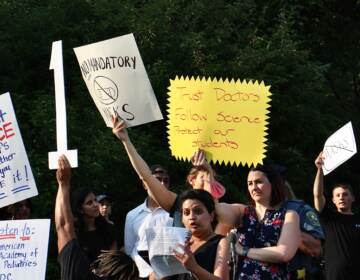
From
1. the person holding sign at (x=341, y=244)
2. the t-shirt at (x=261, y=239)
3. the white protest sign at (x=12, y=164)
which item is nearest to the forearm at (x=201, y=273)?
the t-shirt at (x=261, y=239)

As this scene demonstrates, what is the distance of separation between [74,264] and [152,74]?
248 inches

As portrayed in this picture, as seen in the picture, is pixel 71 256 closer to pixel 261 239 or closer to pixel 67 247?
pixel 67 247

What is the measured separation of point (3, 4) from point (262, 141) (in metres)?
6.50

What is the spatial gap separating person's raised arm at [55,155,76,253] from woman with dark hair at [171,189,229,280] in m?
0.83

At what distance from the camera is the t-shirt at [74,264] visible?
18.0 feet

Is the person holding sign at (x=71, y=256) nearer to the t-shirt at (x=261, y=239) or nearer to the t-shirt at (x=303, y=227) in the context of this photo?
the t-shirt at (x=261, y=239)

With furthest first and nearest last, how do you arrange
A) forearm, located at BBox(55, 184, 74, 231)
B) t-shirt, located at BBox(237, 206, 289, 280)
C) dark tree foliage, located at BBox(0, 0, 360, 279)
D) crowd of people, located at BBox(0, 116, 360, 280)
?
1. dark tree foliage, located at BBox(0, 0, 360, 279)
2. forearm, located at BBox(55, 184, 74, 231)
3. t-shirt, located at BBox(237, 206, 289, 280)
4. crowd of people, located at BBox(0, 116, 360, 280)

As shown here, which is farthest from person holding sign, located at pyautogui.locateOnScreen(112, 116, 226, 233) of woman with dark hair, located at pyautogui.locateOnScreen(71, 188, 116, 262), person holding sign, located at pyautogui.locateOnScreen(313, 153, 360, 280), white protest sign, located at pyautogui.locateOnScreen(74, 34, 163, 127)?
person holding sign, located at pyautogui.locateOnScreen(313, 153, 360, 280)

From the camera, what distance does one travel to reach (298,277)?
577 centimetres

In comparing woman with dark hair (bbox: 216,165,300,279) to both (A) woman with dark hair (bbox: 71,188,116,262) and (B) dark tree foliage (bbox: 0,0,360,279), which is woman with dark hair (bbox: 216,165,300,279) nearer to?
(A) woman with dark hair (bbox: 71,188,116,262)

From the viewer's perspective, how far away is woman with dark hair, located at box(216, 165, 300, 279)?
5.46 m

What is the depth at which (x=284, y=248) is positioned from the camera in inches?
213

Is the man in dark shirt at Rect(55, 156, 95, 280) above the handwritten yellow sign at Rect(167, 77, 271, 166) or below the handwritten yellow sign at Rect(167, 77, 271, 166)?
below

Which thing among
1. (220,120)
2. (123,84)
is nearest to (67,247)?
(123,84)
